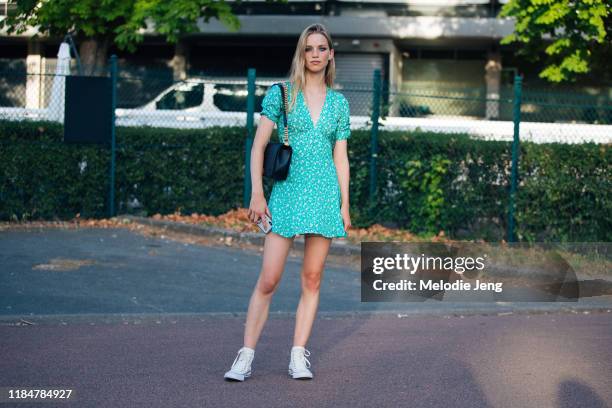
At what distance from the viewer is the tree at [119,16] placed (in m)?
22.1

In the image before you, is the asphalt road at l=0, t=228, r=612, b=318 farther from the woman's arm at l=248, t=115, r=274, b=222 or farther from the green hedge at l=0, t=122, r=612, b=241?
the woman's arm at l=248, t=115, r=274, b=222

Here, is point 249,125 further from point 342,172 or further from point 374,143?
point 342,172

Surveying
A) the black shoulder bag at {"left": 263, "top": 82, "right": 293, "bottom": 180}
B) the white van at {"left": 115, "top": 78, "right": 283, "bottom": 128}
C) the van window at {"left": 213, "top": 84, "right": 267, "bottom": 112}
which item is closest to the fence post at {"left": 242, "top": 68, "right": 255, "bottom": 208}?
the white van at {"left": 115, "top": 78, "right": 283, "bottom": 128}

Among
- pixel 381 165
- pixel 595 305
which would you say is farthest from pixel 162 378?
pixel 381 165

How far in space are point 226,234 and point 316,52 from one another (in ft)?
23.1

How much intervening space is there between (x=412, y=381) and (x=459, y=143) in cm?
644

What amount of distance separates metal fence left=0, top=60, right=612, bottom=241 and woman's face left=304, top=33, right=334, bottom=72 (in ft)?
19.0

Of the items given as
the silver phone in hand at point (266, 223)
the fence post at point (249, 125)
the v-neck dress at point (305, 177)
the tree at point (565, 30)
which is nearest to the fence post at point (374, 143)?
the fence post at point (249, 125)

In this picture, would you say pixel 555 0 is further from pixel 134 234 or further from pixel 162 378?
pixel 162 378

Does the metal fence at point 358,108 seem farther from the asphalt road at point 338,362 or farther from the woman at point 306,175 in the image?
the woman at point 306,175

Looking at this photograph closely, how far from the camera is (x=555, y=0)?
2250cm

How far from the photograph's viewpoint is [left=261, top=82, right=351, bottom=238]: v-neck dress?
5773mm

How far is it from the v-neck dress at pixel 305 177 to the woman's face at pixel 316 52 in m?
0.18

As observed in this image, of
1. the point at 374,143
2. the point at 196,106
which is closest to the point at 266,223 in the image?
the point at 374,143
